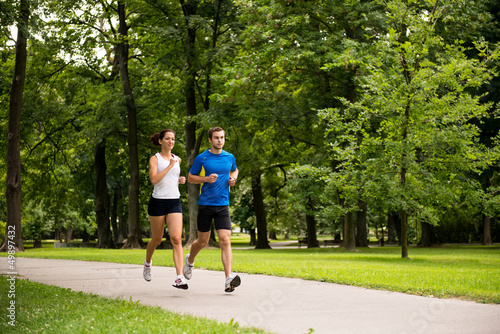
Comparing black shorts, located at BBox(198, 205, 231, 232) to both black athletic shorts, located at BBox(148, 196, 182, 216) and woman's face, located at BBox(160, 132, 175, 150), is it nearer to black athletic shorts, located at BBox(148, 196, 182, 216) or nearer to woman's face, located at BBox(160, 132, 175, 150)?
black athletic shorts, located at BBox(148, 196, 182, 216)

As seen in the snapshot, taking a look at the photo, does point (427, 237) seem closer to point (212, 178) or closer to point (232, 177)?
point (232, 177)

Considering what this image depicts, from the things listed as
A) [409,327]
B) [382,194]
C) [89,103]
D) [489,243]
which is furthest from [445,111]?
[489,243]

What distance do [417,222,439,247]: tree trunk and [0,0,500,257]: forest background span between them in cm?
10

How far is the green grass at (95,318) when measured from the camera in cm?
507

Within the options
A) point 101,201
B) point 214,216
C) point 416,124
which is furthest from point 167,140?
point 101,201

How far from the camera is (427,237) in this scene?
117 ft

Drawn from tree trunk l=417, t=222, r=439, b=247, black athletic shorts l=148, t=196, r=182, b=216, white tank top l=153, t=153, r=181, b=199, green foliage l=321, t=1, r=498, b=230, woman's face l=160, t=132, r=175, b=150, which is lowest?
tree trunk l=417, t=222, r=439, b=247

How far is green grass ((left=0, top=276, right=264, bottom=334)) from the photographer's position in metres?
5.07

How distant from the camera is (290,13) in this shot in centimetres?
2266

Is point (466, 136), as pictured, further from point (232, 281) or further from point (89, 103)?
point (89, 103)

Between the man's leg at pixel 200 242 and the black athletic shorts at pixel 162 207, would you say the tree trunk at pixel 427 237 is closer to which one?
the man's leg at pixel 200 242

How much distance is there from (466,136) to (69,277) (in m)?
11.4

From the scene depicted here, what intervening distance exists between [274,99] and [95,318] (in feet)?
65.8

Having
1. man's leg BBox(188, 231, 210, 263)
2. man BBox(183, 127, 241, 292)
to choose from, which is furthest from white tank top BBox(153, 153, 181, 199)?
man's leg BBox(188, 231, 210, 263)
